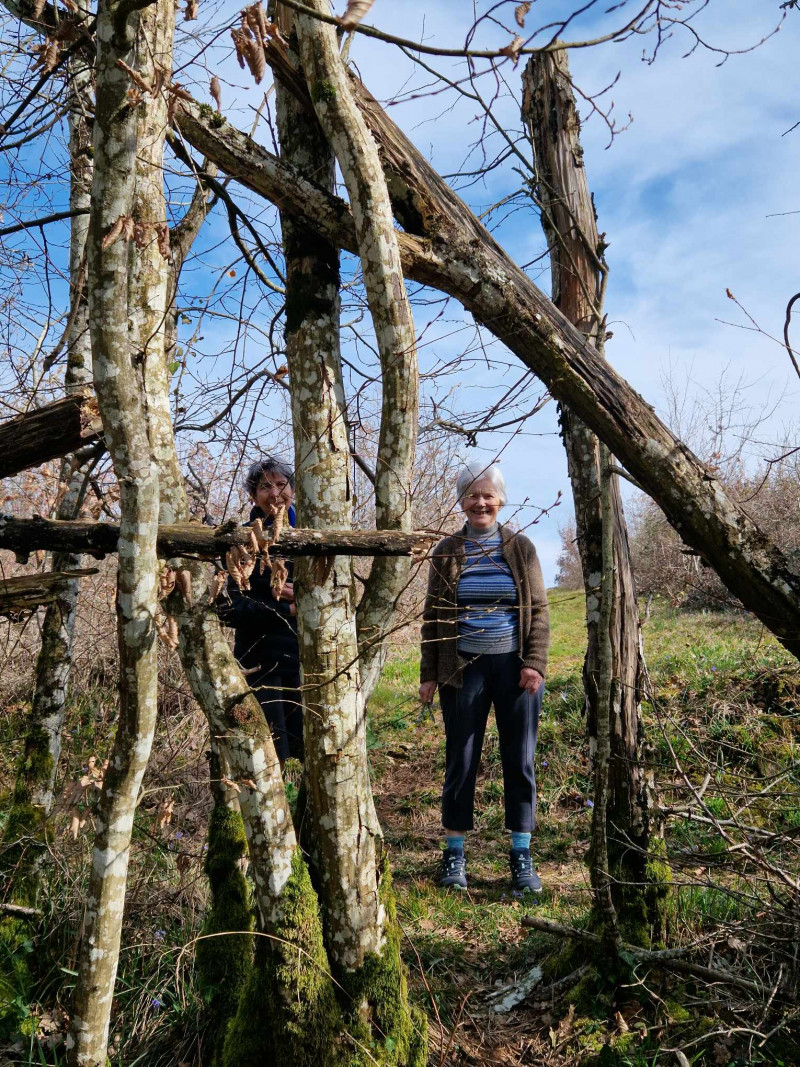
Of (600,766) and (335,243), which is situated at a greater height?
(335,243)

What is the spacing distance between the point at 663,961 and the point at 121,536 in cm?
274

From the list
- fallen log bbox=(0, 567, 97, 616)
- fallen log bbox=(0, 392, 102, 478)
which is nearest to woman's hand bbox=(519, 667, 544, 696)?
fallen log bbox=(0, 567, 97, 616)

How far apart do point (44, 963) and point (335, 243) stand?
12.1 ft

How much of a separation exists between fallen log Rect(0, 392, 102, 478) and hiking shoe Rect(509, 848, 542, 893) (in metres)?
3.31

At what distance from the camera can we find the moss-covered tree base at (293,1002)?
2730 millimetres

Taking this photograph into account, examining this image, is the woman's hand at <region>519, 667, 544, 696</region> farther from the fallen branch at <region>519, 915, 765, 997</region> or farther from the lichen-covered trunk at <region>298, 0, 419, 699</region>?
the lichen-covered trunk at <region>298, 0, 419, 699</region>

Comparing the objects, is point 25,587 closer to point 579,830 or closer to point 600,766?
point 600,766

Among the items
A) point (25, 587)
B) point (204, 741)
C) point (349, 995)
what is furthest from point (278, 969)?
point (204, 741)

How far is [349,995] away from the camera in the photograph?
286 centimetres

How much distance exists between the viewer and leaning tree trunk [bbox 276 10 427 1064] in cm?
288

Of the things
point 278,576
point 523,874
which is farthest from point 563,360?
point 523,874

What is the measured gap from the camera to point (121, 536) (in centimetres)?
233

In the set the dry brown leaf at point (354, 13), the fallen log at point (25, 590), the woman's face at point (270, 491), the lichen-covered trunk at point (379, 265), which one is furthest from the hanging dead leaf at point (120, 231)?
the woman's face at point (270, 491)

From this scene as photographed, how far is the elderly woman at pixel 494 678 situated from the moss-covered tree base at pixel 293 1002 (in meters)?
1.73
